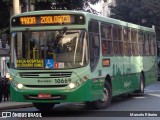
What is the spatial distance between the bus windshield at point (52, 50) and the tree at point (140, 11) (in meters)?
34.8

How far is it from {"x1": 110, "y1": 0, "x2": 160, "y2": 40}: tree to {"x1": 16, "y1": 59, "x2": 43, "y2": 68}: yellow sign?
35.0m

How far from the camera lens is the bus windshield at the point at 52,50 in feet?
44.9

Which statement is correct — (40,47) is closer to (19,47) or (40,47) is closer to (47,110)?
(19,47)

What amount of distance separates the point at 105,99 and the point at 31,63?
319 centimetres

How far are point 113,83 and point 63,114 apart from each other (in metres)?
2.85

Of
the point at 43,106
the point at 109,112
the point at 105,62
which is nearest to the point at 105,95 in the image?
the point at 105,62

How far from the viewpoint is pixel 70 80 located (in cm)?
1362

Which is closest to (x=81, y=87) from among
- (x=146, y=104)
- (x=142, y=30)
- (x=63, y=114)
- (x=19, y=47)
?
(x=63, y=114)

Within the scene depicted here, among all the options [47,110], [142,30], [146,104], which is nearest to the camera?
[47,110]

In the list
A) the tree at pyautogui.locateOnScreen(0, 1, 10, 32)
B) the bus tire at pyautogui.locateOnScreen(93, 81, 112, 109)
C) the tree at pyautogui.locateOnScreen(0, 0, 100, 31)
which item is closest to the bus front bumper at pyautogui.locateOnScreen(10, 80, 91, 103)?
the bus tire at pyautogui.locateOnScreen(93, 81, 112, 109)

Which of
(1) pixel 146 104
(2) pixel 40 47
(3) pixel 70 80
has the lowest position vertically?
(1) pixel 146 104

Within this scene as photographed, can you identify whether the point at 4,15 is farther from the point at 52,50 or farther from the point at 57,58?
the point at 57,58

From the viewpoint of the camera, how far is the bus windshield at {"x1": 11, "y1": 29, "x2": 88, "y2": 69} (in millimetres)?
13688

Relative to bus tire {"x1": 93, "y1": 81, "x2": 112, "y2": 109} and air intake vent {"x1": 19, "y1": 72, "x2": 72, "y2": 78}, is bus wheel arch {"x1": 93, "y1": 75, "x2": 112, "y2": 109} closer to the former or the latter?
bus tire {"x1": 93, "y1": 81, "x2": 112, "y2": 109}
